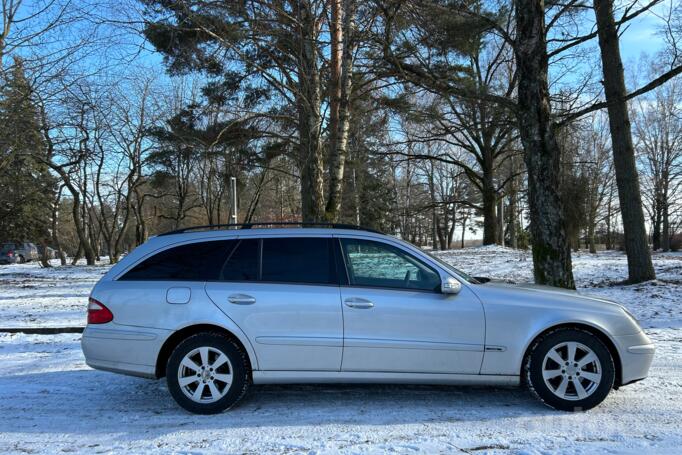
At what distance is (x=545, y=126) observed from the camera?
7941 mm

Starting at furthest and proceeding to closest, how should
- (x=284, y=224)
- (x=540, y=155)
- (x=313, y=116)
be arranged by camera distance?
(x=313, y=116) → (x=540, y=155) → (x=284, y=224)

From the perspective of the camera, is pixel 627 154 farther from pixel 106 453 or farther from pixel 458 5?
pixel 106 453

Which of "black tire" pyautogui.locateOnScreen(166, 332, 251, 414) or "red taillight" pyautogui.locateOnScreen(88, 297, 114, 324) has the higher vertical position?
"red taillight" pyautogui.locateOnScreen(88, 297, 114, 324)

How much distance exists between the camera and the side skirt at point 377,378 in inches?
173

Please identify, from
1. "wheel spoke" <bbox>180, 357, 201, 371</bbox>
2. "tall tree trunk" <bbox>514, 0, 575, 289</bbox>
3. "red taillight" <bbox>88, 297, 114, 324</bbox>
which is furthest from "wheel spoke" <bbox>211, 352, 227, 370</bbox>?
"tall tree trunk" <bbox>514, 0, 575, 289</bbox>

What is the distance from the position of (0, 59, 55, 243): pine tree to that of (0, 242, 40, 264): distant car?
2.59 feet

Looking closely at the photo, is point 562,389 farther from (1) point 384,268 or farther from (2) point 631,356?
(1) point 384,268

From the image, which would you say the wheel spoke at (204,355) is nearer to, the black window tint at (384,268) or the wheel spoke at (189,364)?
the wheel spoke at (189,364)

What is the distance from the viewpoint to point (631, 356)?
14.4ft

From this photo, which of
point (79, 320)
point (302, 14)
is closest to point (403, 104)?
point (302, 14)

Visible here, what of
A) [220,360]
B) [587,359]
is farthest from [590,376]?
[220,360]

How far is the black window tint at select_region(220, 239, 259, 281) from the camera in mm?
4602

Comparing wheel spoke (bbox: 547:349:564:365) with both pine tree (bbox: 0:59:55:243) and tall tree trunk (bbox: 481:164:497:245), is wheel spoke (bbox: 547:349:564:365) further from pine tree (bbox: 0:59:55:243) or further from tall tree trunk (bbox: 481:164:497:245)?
tall tree trunk (bbox: 481:164:497:245)

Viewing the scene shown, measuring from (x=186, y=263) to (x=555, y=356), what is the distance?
3.46 metres
